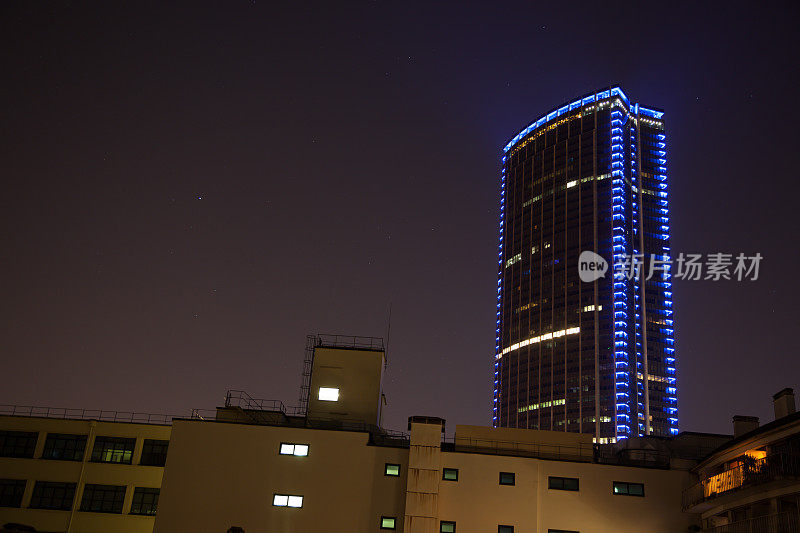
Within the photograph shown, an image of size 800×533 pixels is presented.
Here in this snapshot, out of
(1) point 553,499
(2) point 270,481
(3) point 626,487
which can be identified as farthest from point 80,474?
(3) point 626,487

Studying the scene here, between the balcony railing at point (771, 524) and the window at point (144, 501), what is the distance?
3521cm

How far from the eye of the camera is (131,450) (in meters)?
51.3

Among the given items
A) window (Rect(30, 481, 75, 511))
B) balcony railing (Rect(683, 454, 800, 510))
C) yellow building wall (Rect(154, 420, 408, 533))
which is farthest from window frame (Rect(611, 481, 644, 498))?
window (Rect(30, 481, 75, 511))

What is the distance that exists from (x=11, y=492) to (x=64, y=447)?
431 centimetres

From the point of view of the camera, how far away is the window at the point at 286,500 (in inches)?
1767

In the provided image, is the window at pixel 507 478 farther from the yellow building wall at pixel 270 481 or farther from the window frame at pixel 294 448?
the window frame at pixel 294 448

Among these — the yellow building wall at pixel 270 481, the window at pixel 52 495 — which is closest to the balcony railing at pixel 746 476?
the yellow building wall at pixel 270 481

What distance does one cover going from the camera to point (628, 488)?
45.0m

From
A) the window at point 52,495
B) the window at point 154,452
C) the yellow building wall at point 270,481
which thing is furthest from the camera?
the window at point 154,452

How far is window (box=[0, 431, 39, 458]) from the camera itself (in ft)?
170

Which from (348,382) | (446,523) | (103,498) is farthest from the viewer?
(348,382)

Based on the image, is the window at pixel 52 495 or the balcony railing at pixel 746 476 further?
the window at pixel 52 495

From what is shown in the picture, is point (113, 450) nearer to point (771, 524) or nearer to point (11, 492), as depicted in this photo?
point (11, 492)

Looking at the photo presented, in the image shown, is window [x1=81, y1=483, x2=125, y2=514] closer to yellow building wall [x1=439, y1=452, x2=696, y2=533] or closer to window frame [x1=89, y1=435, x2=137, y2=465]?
window frame [x1=89, y1=435, x2=137, y2=465]
